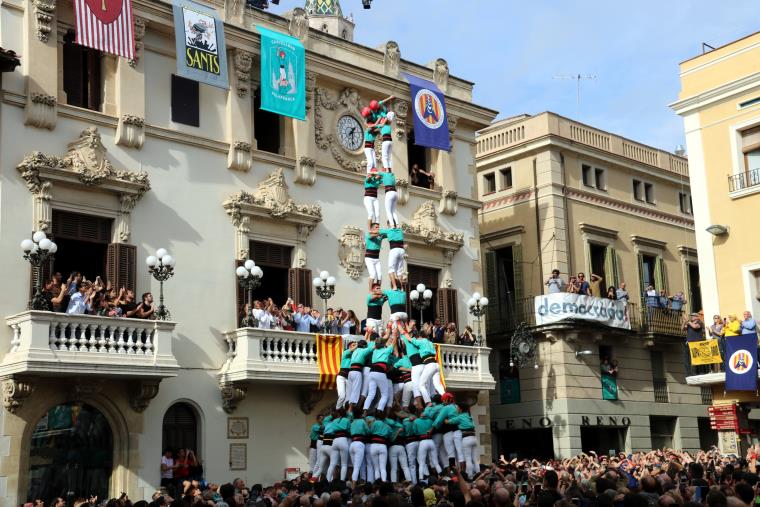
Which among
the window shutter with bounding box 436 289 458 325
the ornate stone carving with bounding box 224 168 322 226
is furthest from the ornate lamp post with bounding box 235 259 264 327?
the window shutter with bounding box 436 289 458 325

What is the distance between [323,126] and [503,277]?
34.7 ft

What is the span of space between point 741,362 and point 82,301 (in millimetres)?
17425

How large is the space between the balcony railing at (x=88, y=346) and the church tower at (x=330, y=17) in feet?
149

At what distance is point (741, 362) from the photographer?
2816cm

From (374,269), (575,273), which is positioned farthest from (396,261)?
(575,273)

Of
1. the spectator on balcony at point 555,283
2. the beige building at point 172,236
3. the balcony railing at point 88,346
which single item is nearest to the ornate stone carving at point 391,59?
the beige building at point 172,236

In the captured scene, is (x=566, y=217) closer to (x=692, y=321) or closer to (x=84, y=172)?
(x=692, y=321)

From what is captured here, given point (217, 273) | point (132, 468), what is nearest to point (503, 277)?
point (217, 273)

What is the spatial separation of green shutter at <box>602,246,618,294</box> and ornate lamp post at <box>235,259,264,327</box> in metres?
15.9

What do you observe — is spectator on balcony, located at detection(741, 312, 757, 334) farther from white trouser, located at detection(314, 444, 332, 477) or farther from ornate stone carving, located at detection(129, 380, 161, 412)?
ornate stone carving, located at detection(129, 380, 161, 412)

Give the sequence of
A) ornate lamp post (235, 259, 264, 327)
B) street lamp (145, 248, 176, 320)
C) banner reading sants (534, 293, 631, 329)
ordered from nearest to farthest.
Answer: street lamp (145, 248, 176, 320), ornate lamp post (235, 259, 264, 327), banner reading sants (534, 293, 631, 329)

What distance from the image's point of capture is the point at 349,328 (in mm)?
28344

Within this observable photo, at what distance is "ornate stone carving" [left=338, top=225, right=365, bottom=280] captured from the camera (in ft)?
98.5

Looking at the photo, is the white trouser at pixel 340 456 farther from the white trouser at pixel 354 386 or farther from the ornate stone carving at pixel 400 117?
the ornate stone carving at pixel 400 117
